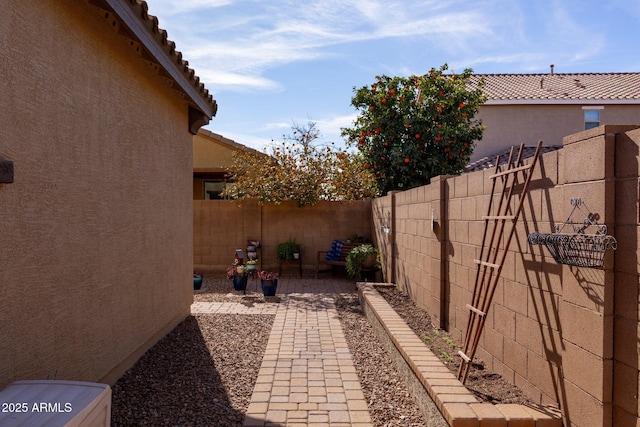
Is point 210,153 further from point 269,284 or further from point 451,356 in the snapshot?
point 451,356

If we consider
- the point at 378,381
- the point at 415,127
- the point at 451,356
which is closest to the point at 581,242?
the point at 451,356

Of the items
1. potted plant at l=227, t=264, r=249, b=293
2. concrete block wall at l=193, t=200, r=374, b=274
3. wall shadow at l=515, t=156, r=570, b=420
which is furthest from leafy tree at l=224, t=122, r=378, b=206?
wall shadow at l=515, t=156, r=570, b=420

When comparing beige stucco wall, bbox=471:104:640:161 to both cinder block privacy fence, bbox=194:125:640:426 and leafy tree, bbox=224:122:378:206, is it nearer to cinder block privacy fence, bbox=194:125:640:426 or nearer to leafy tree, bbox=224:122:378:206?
leafy tree, bbox=224:122:378:206

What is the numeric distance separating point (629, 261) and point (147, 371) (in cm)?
433

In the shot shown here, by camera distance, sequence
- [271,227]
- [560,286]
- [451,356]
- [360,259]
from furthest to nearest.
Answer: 1. [271,227]
2. [360,259]
3. [451,356]
4. [560,286]

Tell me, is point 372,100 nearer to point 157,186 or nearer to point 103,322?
point 157,186

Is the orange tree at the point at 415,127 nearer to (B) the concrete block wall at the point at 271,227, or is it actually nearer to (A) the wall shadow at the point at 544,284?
(B) the concrete block wall at the point at 271,227

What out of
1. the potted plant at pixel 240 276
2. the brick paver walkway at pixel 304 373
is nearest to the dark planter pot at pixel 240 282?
the potted plant at pixel 240 276

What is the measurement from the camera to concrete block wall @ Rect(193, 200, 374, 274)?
42.2ft

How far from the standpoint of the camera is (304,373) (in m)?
5.30

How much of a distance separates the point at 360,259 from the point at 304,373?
5897mm

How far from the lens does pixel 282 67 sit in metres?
10.5

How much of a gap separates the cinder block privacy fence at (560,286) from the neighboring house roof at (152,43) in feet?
10.6

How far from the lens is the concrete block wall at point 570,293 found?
2555 mm
